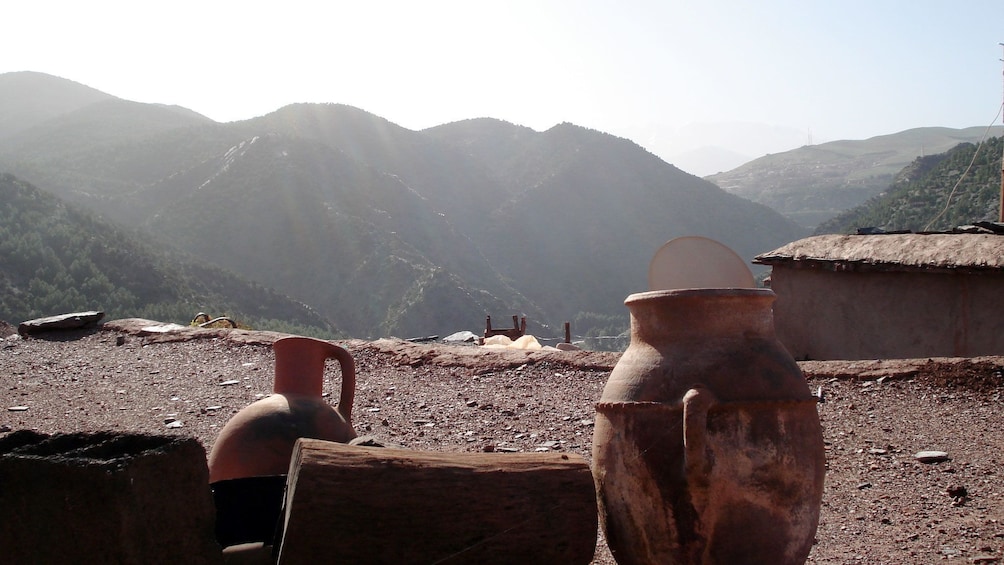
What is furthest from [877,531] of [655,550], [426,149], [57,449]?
[426,149]

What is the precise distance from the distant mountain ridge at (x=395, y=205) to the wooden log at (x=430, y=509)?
28902mm

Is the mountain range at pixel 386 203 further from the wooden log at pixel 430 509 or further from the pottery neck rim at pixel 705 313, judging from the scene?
the pottery neck rim at pixel 705 313

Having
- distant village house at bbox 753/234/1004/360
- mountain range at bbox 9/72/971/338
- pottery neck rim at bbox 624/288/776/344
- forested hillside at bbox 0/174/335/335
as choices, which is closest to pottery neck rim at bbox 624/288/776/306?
pottery neck rim at bbox 624/288/776/344

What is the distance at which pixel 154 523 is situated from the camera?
261 cm

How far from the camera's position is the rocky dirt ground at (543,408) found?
12.7 ft

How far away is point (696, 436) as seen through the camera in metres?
2.44

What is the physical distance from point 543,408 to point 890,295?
4.52 m

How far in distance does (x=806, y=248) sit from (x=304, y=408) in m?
7.33

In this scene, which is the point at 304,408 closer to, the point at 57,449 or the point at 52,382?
the point at 57,449

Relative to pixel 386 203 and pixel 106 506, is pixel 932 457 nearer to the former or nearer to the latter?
pixel 106 506

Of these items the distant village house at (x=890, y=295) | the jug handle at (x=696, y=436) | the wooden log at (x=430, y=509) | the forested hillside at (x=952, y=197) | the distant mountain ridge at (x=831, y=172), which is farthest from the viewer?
the distant mountain ridge at (x=831, y=172)

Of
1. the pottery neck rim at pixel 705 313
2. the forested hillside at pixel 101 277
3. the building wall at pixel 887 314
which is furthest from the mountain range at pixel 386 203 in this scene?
the pottery neck rim at pixel 705 313

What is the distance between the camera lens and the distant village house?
789 cm

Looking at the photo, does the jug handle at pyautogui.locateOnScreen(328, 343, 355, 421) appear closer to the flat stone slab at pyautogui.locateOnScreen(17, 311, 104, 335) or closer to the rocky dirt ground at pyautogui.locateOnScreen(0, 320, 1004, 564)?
the rocky dirt ground at pyautogui.locateOnScreen(0, 320, 1004, 564)
